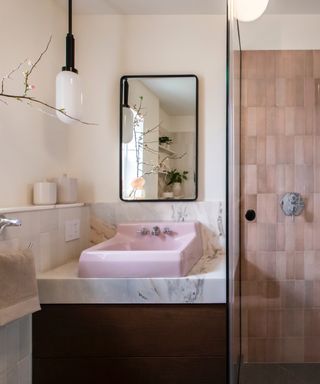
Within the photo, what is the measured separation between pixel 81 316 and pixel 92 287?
125 mm

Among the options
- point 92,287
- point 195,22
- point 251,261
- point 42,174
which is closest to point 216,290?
point 92,287

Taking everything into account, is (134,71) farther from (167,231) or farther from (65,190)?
(167,231)

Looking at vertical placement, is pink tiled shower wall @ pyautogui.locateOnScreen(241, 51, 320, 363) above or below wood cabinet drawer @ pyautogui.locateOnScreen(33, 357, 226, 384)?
above

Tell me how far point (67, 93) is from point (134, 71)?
20.5 inches

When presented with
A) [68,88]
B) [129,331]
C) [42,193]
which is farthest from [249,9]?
[129,331]

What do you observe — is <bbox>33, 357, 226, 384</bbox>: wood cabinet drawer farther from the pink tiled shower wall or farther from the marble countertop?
the pink tiled shower wall

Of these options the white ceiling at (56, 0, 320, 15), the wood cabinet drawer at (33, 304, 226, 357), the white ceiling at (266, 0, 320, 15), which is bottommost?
the wood cabinet drawer at (33, 304, 226, 357)

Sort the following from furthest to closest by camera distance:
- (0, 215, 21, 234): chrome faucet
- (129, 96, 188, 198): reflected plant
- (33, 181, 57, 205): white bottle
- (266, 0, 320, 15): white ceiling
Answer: (129, 96, 188, 198): reflected plant
(266, 0, 320, 15): white ceiling
(33, 181, 57, 205): white bottle
(0, 215, 21, 234): chrome faucet

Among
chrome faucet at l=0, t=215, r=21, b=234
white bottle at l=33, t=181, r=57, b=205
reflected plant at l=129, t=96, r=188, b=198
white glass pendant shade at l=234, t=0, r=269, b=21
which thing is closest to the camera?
chrome faucet at l=0, t=215, r=21, b=234

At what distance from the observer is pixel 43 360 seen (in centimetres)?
125

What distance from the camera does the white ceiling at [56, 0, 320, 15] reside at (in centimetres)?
178

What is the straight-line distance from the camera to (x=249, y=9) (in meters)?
1.72

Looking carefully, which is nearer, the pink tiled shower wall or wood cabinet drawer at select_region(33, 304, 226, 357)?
wood cabinet drawer at select_region(33, 304, 226, 357)

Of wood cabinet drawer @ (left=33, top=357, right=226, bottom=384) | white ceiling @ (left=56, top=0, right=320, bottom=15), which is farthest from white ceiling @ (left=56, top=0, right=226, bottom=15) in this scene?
wood cabinet drawer @ (left=33, top=357, right=226, bottom=384)
